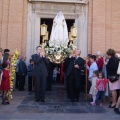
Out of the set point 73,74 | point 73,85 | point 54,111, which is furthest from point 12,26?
point 54,111

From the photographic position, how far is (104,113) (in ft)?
23.6

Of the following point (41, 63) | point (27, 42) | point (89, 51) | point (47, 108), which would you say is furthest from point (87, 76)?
point (27, 42)

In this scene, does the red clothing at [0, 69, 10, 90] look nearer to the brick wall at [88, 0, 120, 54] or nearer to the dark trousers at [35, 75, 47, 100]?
the dark trousers at [35, 75, 47, 100]

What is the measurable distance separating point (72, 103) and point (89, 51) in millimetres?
5898

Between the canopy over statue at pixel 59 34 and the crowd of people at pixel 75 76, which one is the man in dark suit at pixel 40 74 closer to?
the crowd of people at pixel 75 76

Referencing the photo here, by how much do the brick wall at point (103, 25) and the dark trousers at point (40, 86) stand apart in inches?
225

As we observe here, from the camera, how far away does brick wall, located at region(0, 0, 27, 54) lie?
45.3 ft

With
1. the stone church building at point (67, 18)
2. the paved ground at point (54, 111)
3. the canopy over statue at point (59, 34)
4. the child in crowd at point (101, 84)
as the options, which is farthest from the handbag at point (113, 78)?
the stone church building at point (67, 18)

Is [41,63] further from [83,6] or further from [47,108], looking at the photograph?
[83,6]

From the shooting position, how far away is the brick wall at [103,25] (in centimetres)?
1408

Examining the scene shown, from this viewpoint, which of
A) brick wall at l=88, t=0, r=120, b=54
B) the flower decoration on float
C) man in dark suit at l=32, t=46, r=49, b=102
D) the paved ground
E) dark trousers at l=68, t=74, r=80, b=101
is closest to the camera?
the paved ground

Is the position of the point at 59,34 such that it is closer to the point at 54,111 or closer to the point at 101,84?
the point at 101,84

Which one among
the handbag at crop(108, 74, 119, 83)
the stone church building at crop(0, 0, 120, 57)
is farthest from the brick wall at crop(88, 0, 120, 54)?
the handbag at crop(108, 74, 119, 83)

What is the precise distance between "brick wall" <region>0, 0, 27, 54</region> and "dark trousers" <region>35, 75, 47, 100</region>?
5.19 meters
